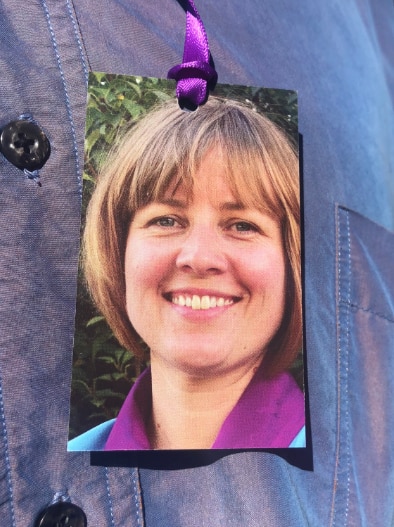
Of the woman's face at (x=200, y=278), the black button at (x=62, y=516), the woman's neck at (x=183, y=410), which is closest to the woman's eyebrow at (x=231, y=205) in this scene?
the woman's face at (x=200, y=278)

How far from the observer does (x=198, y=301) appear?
358 millimetres

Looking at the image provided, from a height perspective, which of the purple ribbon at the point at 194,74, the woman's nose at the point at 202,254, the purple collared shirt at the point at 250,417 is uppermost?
the purple ribbon at the point at 194,74

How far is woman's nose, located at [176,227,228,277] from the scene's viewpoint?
0.36 m

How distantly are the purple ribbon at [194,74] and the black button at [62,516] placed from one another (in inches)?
10.8

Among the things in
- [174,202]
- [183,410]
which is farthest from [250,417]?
[174,202]

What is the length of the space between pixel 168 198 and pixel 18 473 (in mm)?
195

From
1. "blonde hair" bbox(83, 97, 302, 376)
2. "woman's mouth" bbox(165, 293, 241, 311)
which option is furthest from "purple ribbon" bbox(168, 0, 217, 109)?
"woman's mouth" bbox(165, 293, 241, 311)

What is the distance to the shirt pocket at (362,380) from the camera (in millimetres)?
427

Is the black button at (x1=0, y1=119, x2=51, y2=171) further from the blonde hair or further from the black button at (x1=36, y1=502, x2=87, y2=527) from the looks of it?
the black button at (x1=36, y1=502, x2=87, y2=527)

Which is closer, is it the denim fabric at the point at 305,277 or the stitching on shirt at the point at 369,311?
the denim fabric at the point at 305,277

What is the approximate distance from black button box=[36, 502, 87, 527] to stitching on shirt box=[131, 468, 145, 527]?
0.12 feet

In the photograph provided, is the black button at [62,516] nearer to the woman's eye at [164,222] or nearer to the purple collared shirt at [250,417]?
the purple collared shirt at [250,417]

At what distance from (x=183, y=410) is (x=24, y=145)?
202mm

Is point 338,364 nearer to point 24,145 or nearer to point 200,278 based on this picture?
point 200,278
